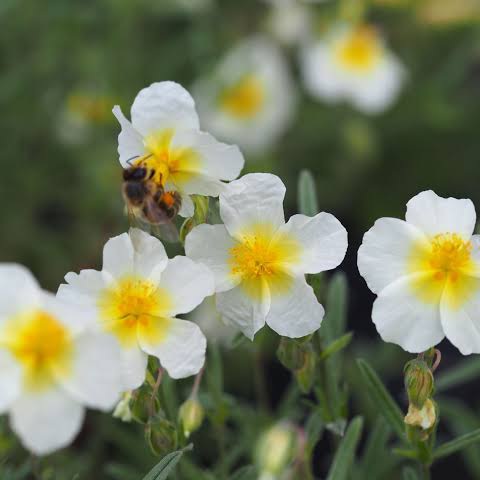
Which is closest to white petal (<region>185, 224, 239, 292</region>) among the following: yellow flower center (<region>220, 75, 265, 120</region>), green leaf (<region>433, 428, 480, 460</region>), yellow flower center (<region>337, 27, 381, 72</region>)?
green leaf (<region>433, 428, 480, 460</region>)

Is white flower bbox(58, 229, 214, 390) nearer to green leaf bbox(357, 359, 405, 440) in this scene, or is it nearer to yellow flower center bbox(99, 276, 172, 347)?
yellow flower center bbox(99, 276, 172, 347)

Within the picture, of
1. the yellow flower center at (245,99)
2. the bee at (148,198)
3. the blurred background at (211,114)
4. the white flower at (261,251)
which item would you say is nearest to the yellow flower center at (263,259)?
the white flower at (261,251)

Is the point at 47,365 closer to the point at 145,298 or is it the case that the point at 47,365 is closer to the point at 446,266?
the point at 145,298

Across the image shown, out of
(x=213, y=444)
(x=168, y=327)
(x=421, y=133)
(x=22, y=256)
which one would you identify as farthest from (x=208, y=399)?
(x=421, y=133)

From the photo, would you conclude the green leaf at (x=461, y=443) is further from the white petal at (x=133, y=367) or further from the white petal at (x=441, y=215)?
the white petal at (x=133, y=367)

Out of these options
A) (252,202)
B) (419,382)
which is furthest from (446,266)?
(252,202)
